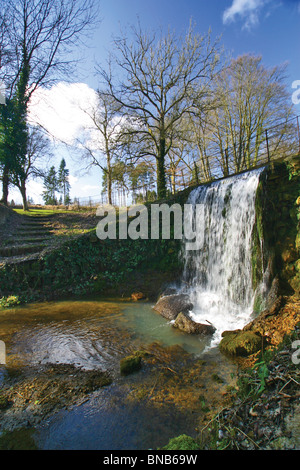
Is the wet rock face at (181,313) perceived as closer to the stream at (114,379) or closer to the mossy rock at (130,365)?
the stream at (114,379)

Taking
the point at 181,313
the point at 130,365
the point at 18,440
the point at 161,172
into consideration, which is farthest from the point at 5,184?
the point at 18,440

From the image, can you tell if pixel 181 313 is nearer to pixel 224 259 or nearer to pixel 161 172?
pixel 224 259

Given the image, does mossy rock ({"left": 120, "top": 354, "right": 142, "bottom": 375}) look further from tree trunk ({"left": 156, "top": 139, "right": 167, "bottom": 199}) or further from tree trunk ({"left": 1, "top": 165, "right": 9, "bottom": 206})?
tree trunk ({"left": 1, "top": 165, "right": 9, "bottom": 206})

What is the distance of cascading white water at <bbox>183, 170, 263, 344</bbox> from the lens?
697 centimetres

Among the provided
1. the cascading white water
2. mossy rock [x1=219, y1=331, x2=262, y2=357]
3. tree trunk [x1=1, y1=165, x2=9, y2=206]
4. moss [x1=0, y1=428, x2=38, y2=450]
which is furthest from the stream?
tree trunk [x1=1, y1=165, x2=9, y2=206]

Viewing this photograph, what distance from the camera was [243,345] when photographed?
448 cm

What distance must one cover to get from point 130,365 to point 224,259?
17.3 ft

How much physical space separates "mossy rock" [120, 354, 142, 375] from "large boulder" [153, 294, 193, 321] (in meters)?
2.80

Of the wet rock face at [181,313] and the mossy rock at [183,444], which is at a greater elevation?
the mossy rock at [183,444]

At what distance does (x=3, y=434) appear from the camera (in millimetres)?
2721

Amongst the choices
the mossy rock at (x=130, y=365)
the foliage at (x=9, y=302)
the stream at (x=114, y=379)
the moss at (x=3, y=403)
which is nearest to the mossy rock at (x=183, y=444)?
the stream at (x=114, y=379)

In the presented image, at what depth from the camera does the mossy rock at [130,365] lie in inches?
161

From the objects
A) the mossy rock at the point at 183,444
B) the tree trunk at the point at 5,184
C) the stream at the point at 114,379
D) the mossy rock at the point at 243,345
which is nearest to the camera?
the mossy rock at the point at 183,444

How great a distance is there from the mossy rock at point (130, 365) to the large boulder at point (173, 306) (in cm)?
280
